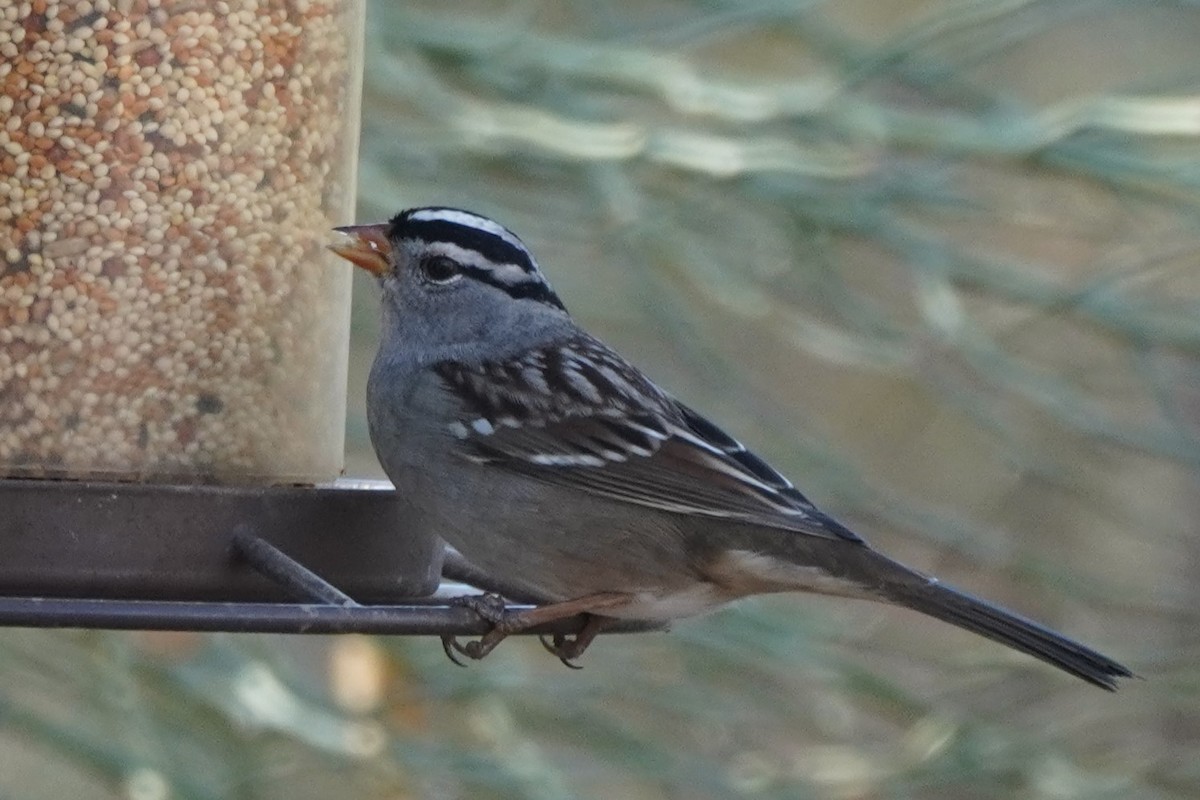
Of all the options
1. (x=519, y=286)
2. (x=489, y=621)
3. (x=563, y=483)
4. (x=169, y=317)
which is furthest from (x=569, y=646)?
(x=169, y=317)

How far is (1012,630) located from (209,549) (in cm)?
143

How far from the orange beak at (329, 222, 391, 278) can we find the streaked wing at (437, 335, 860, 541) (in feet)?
0.83

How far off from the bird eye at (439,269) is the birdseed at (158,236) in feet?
1.40

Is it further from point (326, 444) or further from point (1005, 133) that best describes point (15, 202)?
point (1005, 133)

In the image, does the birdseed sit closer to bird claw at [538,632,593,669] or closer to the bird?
the bird

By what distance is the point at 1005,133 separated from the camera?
5008 mm

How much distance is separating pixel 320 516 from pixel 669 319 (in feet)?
5.91

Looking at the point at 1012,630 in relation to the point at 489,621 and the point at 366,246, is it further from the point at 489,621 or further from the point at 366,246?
the point at 366,246

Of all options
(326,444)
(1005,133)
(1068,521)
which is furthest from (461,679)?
(1068,521)

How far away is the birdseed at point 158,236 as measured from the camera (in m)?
3.60

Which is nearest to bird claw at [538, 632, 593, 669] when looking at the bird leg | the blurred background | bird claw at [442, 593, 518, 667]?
the bird leg

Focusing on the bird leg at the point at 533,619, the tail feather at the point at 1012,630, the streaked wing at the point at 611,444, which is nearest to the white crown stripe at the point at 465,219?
the streaked wing at the point at 611,444

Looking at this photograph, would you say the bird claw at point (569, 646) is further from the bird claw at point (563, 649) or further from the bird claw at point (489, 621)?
the bird claw at point (489, 621)

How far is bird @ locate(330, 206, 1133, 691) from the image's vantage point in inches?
155
